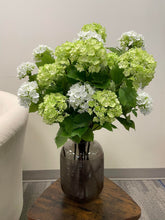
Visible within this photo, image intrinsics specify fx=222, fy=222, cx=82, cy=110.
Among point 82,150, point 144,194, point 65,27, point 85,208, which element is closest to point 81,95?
point 82,150

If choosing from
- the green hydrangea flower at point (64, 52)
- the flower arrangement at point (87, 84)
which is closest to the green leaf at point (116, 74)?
the flower arrangement at point (87, 84)

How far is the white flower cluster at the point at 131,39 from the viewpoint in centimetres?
81

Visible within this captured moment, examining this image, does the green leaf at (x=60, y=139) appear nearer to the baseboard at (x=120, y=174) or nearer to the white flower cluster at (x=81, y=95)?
the white flower cluster at (x=81, y=95)

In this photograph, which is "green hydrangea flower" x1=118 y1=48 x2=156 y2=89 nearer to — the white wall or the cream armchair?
the cream armchair

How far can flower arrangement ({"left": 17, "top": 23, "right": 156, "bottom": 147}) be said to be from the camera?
656 mm

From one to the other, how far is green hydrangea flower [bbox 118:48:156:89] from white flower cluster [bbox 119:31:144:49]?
16 cm

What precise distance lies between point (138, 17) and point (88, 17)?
418mm

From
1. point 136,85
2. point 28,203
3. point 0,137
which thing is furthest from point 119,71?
point 28,203

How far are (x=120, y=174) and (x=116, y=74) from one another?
159 cm

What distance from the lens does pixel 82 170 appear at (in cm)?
87

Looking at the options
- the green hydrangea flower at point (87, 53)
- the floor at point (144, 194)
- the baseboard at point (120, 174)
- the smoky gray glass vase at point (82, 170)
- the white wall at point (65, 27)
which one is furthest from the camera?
the baseboard at point (120, 174)

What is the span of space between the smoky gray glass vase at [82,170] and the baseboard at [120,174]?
1208 mm

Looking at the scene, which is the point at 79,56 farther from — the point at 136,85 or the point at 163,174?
the point at 163,174

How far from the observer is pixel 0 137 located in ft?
2.77
